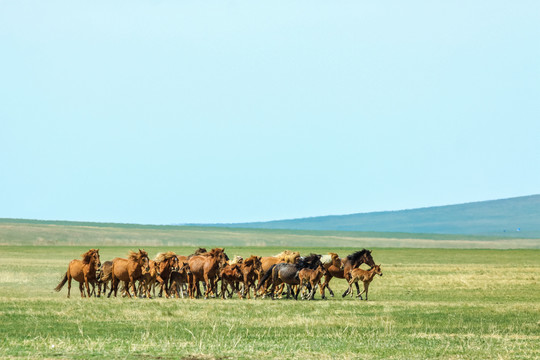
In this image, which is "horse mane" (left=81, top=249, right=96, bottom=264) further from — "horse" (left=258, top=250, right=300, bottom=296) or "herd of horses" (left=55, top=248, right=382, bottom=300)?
"horse" (left=258, top=250, right=300, bottom=296)

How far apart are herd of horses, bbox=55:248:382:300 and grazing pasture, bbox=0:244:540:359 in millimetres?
1022

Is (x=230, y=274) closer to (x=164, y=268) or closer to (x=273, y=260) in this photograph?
(x=164, y=268)

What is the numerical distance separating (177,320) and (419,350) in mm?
8818

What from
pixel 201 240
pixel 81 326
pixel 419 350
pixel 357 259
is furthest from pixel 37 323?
pixel 201 240

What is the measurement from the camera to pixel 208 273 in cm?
3522

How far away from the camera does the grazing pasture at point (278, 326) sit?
19.2 meters

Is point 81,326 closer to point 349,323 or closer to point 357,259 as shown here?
point 349,323

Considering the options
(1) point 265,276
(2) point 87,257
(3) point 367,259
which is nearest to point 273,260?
(1) point 265,276

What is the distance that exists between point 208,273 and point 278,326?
10.2m

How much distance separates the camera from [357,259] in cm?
3666

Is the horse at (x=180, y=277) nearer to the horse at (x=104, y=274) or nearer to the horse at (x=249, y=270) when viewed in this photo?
the horse at (x=249, y=270)

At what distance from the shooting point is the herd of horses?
112 feet

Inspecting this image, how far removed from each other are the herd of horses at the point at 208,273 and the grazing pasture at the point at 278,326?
1022 mm

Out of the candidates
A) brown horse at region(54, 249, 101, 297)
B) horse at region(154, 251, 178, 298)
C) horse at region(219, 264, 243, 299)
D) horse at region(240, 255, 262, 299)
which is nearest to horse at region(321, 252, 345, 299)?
horse at region(240, 255, 262, 299)
